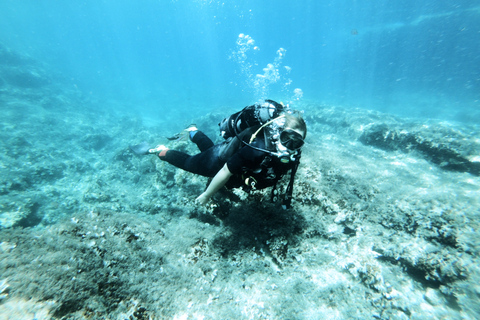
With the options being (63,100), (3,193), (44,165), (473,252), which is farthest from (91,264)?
(63,100)

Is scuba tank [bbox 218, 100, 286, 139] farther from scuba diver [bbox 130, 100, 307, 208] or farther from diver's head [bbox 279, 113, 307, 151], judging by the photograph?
diver's head [bbox 279, 113, 307, 151]

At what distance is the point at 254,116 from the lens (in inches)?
114

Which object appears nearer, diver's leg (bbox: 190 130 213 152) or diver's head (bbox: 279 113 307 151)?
diver's head (bbox: 279 113 307 151)

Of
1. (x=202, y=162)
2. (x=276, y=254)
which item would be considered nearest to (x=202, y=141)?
(x=202, y=162)

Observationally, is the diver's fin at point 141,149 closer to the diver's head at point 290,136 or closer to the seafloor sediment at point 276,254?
the seafloor sediment at point 276,254

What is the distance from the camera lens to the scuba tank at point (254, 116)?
9.07 feet

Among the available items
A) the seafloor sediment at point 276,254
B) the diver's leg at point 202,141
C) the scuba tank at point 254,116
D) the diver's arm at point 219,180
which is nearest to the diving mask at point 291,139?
Answer: the scuba tank at point 254,116

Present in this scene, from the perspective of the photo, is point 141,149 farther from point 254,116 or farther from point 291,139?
point 291,139

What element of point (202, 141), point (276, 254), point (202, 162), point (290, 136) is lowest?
point (276, 254)

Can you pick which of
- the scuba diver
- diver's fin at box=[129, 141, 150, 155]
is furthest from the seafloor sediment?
diver's fin at box=[129, 141, 150, 155]

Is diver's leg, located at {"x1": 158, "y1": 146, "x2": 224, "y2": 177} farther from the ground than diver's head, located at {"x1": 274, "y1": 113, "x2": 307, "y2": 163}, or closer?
closer

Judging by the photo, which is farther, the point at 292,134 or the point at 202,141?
the point at 202,141

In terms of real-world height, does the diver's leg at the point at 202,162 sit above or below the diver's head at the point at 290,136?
below

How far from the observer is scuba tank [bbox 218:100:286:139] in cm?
276
